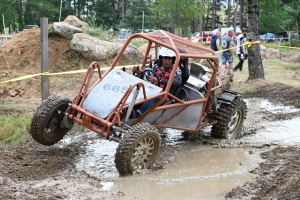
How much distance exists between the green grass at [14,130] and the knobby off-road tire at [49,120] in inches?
27.5

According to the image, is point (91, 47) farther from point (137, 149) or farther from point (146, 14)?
point (146, 14)

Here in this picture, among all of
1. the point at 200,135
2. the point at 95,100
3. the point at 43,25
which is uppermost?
the point at 43,25

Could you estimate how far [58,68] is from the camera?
12.8 m

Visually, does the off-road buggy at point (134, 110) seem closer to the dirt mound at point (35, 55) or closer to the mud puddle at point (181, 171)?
the mud puddle at point (181, 171)

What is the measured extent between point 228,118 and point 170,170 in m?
1.99

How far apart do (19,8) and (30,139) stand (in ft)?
110

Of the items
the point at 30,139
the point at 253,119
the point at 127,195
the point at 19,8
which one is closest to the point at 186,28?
the point at 19,8

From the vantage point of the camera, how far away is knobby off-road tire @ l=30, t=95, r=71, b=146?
5.82 m

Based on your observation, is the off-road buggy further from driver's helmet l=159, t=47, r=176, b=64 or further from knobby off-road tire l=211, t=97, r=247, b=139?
driver's helmet l=159, t=47, r=176, b=64

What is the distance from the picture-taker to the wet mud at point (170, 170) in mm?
4660

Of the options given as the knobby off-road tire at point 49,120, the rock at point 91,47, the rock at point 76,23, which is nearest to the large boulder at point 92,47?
the rock at point 91,47

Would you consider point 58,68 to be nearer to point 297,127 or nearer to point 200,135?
point 200,135

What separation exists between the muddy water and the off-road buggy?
0.99 ft

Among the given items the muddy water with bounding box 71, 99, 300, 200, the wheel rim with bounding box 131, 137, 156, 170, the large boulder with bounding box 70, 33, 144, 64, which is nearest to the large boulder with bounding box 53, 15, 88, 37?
the large boulder with bounding box 70, 33, 144, 64
